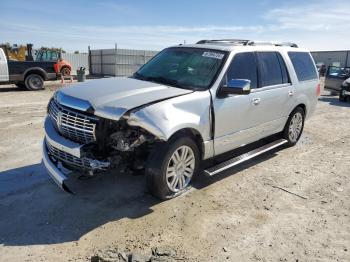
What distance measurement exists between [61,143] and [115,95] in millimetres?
834

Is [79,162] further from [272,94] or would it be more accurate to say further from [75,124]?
[272,94]

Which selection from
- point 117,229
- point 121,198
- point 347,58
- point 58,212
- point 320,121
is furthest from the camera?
point 347,58

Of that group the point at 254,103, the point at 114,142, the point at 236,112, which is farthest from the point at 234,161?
the point at 114,142

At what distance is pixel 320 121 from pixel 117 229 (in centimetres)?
786

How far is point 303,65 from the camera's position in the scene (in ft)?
23.0

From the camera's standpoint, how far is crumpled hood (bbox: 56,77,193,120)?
3.87 meters

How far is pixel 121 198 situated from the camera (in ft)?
15.1

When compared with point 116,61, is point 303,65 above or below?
above

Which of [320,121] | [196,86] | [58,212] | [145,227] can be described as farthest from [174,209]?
[320,121]

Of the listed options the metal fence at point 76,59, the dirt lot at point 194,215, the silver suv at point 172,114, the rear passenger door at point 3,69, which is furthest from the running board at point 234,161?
the metal fence at point 76,59

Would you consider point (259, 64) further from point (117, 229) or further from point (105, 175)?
point (117, 229)

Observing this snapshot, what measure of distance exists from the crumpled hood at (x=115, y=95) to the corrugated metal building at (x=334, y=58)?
46.3 metres

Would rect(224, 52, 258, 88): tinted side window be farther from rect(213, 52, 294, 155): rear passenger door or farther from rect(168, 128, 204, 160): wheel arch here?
rect(168, 128, 204, 160): wheel arch

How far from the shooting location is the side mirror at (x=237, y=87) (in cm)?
467
